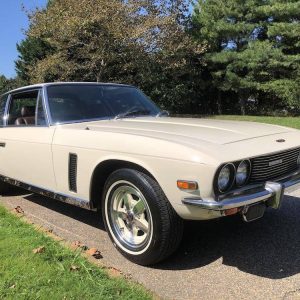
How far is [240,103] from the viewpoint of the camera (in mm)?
28031

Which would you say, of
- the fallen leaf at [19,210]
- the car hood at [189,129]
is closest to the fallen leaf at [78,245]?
the car hood at [189,129]

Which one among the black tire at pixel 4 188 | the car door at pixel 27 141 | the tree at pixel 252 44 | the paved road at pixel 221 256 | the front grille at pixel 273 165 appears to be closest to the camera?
the paved road at pixel 221 256

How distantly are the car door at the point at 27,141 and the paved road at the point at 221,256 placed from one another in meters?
0.56

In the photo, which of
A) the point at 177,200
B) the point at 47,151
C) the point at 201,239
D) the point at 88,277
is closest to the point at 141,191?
the point at 177,200

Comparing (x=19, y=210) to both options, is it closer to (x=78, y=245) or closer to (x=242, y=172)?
(x=78, y=245)

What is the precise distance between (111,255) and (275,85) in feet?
71.7

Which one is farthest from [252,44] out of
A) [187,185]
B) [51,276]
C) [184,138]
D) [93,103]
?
[51,276]

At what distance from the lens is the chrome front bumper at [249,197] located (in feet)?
10.8

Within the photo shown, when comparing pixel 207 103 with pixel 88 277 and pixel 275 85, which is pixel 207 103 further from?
pixel 88 277

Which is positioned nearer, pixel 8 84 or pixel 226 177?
pixel 226 177

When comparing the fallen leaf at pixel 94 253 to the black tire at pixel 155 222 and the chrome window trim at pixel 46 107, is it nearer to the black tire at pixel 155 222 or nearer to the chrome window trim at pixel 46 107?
the black tire at pixel 155 222

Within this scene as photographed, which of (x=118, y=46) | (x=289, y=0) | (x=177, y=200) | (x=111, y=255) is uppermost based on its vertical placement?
(x=289, y=0)

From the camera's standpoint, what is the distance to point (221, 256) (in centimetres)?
404

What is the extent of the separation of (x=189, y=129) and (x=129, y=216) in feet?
3.12
